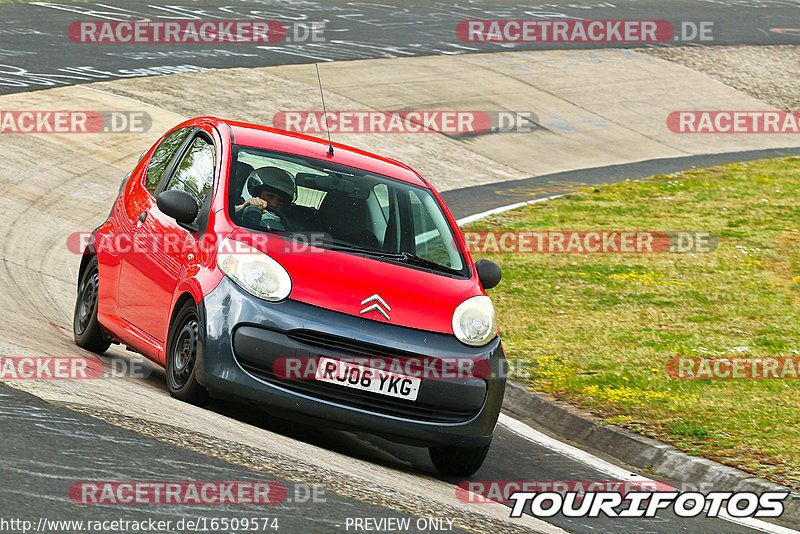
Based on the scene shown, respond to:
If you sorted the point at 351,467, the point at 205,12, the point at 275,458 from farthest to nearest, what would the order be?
the point at 205,12 → the point at 351,467 → the point at 275,458

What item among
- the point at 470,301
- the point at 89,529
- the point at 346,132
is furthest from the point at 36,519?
the point at 346,132

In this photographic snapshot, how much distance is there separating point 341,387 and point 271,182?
1584 mm

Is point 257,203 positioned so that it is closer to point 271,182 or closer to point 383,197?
point 271,182

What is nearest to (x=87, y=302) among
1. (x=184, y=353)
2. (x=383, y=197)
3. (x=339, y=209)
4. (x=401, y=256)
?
(x=184, y=353)

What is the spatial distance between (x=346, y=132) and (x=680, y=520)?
14.2 meters

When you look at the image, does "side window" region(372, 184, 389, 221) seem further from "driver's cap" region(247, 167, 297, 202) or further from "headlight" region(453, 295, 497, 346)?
"headlight" region(453, 295, 497, 346)

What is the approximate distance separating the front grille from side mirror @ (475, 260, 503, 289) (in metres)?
1.25

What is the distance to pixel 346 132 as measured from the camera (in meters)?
19.8

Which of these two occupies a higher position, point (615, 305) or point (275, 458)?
point (275, 458)

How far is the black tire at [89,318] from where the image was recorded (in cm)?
820

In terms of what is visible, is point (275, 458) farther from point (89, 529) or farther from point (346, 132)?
point (346, 132)

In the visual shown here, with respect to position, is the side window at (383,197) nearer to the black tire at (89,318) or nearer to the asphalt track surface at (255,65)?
the asphalt track surface at (255,65)

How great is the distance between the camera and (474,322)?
6.70m

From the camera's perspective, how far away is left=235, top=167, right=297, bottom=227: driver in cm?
712
